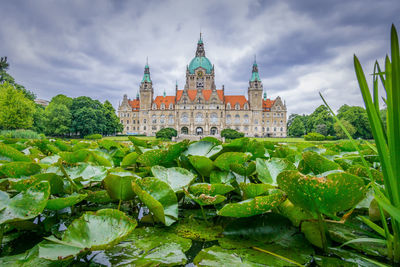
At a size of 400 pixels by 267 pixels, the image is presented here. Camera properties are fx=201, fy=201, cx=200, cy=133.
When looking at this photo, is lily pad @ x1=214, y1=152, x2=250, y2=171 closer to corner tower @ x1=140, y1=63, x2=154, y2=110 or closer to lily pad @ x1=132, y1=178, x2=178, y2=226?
lily pad @ x1=132, y1=178, x2=178, y2=226


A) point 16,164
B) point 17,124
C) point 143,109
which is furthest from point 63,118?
point 16,164

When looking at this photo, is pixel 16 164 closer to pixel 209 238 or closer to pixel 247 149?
pixel 209 238

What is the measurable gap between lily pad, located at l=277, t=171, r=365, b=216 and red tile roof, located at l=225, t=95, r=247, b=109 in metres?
38.5

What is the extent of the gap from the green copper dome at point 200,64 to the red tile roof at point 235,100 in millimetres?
7054

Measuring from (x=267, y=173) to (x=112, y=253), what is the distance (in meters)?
0.59

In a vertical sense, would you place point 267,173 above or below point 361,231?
above

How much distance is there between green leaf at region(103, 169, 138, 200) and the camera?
620 millimetres

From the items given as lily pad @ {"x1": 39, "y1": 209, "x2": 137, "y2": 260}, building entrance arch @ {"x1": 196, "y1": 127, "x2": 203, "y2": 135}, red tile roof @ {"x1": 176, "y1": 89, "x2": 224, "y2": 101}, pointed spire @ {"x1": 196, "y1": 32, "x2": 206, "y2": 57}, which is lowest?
lily pad @ {"x1": 39, "y1": 209, "x2": 137, "y2": 260}

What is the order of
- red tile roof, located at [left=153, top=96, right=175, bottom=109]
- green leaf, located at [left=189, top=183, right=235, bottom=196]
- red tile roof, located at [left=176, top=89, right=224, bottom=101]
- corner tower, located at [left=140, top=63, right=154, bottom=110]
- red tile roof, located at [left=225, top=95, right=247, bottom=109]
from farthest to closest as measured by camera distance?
corner tower, located at [left=140, top=63, right=154, bottom=110] → red tile roof, located at [left=153, top=96, right=175, bottom=109] → red tile roof, located at [left=225, top=95, right=247, bottom=109] → red tile roof, located at [left=176, top=89, right=224, bottom=101] → green leaf, located at [left=189, top=183, right=235, bottom=196]

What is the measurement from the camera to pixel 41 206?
479 mm

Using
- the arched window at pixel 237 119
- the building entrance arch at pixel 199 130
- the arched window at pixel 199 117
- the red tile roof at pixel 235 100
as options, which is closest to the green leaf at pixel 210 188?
the building entrance arch at pixel 199 130

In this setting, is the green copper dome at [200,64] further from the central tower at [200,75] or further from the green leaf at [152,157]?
the green leaf at [152,157]

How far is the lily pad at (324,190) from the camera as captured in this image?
43 cm

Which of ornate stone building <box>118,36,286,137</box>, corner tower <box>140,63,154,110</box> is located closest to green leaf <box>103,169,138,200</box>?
ornate stone building <box>118,36,286,137</box>
